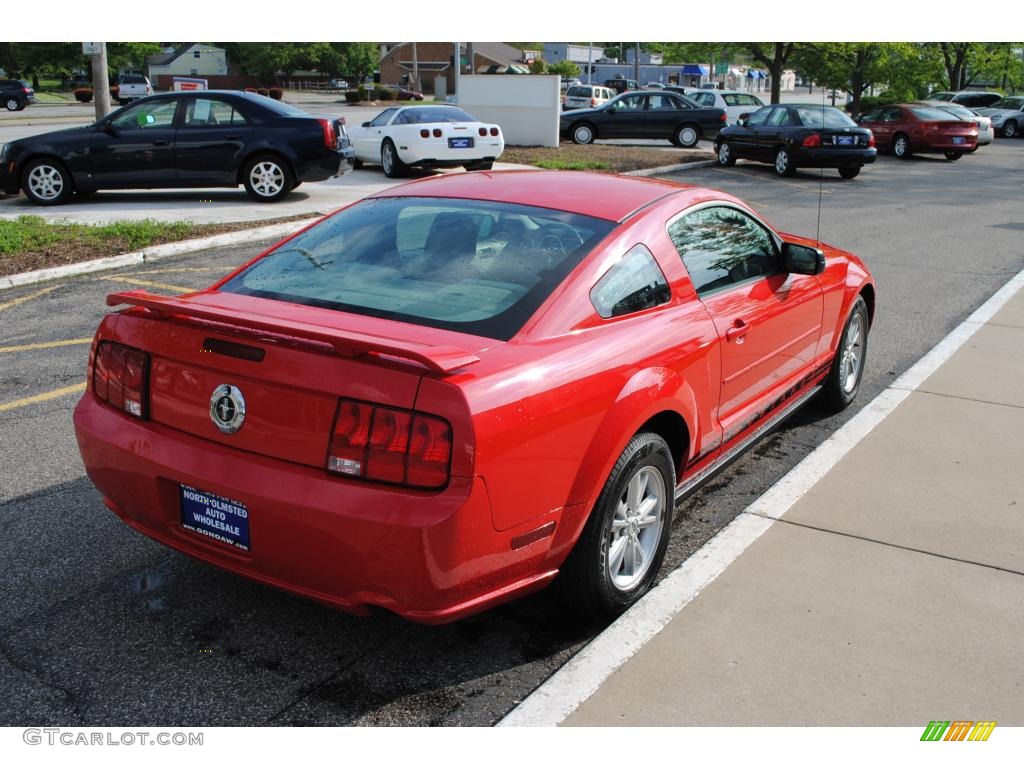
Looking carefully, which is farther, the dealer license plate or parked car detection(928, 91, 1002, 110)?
parked car detection(928, 91, 1002, 110)

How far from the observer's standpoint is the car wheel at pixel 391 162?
1891 cm

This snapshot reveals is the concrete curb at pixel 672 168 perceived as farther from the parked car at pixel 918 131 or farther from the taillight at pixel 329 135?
the parked car at pixel 918 131

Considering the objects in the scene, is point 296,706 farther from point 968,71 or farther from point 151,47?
point 151,47

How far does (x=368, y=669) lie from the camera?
133 inches

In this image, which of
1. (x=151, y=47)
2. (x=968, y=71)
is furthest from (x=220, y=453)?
(x=151, y=47)

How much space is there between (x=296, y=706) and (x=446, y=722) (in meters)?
0.47

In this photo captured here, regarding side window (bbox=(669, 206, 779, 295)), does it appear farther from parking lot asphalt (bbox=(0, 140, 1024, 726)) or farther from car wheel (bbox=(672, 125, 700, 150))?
car wheel (bbox=(672, 125, 700, 150))

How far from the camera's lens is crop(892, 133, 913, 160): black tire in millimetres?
27220

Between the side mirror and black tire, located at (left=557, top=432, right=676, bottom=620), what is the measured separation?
1.56m

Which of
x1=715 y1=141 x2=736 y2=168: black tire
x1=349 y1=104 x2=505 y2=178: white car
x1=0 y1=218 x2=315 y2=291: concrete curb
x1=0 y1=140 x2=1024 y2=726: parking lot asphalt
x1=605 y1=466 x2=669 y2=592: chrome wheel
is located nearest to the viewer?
x1=0 y1=140 x2=1024 y2=726: parking lot asphalt

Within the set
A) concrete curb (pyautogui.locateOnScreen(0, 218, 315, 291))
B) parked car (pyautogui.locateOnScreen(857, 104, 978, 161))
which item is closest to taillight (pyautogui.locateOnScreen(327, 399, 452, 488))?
concrete curb (pyautogui.locateOnScreen(0, 218, 315, 291))

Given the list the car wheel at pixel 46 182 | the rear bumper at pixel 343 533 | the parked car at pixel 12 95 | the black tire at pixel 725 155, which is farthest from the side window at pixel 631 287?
the parked car at pixel 12 95

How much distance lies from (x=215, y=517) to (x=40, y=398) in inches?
133

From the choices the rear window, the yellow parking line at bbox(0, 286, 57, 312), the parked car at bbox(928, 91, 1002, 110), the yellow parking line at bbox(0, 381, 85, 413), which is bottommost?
the yellow parking line at bbox(0, 381, 85, 413)
